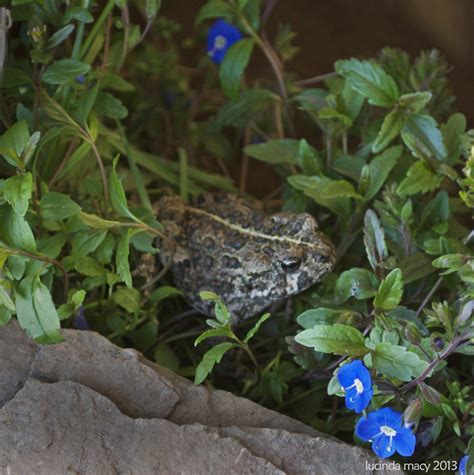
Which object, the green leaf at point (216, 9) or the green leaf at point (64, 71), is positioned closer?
the green leaf at point (64, 71)

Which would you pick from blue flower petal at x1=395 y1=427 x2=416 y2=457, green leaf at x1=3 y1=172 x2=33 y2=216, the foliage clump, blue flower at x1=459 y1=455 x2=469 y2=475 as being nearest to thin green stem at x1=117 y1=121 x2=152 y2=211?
the foliage clump

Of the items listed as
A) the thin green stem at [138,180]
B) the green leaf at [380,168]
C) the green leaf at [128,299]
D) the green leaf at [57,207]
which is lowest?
the green leaf at [128,299]

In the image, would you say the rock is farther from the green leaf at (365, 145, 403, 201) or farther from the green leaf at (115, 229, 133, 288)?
the green leaf at (365, 145, 403, 201)

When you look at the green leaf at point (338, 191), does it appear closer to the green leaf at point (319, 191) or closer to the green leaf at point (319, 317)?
the green leaf at point (319, 191)

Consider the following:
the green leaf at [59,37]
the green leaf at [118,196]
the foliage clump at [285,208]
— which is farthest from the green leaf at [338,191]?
the green leaf at [59,37]

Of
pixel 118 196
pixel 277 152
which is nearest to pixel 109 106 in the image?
pixel 118 196
